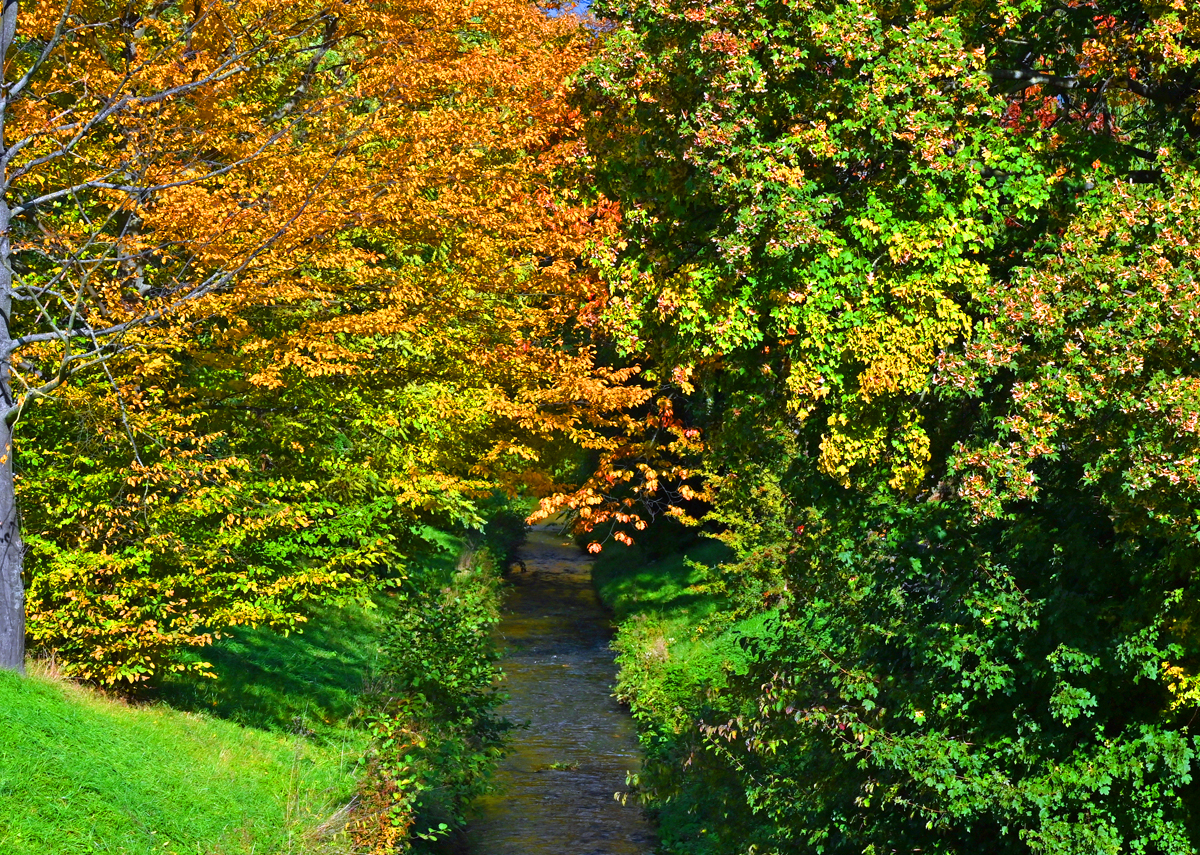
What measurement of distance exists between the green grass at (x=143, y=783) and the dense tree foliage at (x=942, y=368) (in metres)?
4.74

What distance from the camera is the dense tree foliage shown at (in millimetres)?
8047

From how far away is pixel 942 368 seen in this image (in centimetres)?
955

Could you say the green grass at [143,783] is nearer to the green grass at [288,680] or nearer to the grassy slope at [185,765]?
the grassy slope at [185,765]

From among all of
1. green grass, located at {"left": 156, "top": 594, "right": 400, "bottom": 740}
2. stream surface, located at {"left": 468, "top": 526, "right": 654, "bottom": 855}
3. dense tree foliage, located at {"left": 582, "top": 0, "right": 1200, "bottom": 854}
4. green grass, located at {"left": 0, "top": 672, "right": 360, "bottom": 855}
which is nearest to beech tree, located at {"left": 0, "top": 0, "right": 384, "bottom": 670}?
green grass, located at {"left": 0, "top": 672, "right": 360, "bottom": 855}

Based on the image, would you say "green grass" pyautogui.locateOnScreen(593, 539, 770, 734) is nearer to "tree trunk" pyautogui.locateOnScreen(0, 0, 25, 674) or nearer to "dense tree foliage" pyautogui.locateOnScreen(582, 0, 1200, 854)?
"dense tree foliage" pyautogui.locateOnScreen(582, 0, 1200, 854)

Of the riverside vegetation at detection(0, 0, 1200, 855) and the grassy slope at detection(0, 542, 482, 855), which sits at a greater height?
the riverside vegetation at detection(0, 0, 1200, 855)

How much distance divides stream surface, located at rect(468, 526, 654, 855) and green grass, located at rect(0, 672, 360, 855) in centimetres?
306

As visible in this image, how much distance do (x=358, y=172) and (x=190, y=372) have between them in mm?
3454

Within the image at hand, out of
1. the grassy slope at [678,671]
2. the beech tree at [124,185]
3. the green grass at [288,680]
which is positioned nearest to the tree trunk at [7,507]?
the beech tree at [124,185]

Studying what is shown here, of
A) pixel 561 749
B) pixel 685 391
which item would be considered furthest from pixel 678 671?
pixel 685 391

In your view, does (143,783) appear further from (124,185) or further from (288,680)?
(288,680)

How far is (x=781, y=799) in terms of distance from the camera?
35.3ft

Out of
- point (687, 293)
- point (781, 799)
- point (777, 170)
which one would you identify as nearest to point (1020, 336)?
point (777, 170)

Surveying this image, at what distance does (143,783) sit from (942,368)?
8301 millimetres
